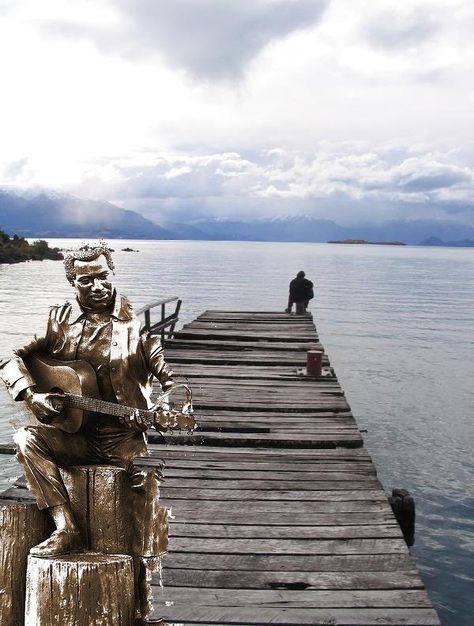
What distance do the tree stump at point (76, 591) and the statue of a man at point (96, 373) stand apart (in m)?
0.20

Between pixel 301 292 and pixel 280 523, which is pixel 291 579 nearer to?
pixel 280 523

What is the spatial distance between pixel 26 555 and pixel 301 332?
17.3m

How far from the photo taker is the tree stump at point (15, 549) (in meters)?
3.80

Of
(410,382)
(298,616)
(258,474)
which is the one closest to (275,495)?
(258,474)

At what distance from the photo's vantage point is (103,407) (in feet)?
12.6

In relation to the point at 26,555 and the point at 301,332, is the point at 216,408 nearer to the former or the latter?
the point at 26,555

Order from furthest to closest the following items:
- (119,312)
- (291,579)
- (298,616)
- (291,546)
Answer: (291,546)
(291,579)
(298,616)
(119,312)

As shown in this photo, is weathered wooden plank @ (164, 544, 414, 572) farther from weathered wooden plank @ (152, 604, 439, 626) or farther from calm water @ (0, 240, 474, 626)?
calm water @ (0, 240, 474, 626)

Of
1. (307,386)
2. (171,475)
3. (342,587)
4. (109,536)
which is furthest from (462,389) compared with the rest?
(109,536)

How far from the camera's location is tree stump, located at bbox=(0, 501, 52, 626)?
3805 millimetres

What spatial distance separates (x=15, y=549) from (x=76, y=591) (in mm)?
484

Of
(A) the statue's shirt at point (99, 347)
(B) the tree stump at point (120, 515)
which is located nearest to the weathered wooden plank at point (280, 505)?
(B) the tree stump at point (120, 515)

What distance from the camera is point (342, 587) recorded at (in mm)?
5465

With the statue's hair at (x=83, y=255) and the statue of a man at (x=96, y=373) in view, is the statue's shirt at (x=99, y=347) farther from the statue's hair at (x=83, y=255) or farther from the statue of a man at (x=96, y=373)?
the statue's hair at (x=83, y=255)
